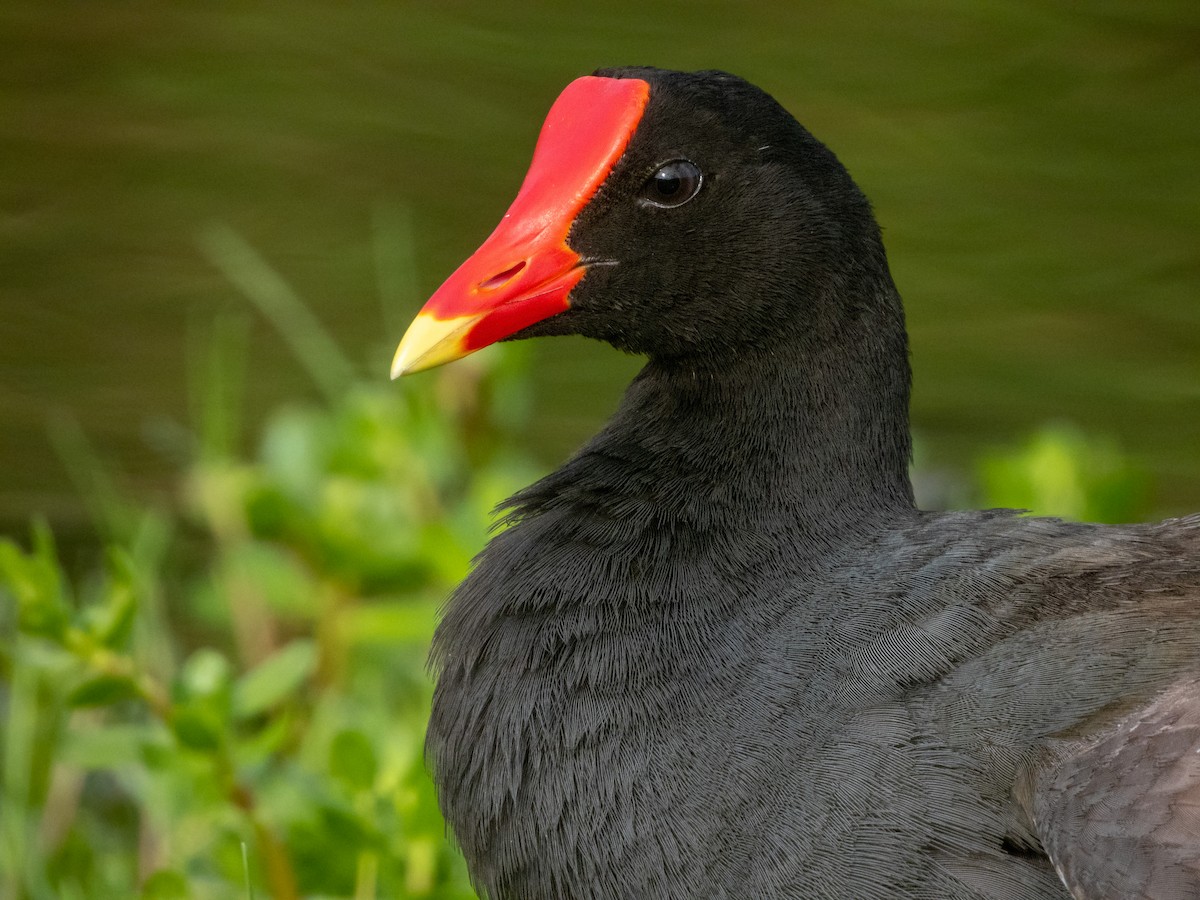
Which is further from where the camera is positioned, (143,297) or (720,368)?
(143,297)

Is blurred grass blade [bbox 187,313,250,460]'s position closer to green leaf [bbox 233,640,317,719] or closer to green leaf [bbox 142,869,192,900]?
green leaf [bbox 233,640,317,719]

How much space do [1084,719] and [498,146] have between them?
4401mm

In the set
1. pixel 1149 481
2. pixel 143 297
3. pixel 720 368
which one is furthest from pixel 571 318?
pixel 143 297

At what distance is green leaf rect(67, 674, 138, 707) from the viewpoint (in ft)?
8.82

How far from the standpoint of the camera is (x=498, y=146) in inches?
242

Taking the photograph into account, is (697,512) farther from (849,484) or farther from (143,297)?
(143,297)

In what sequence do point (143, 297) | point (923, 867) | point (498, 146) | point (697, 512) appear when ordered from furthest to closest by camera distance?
point (498, 146) → point (143, 297) → point (697, 512) → point (923, 867)

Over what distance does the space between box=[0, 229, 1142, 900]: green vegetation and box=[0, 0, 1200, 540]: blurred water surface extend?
575mm

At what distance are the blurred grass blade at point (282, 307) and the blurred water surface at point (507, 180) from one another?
0.10 meters

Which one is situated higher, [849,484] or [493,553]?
[849,484]

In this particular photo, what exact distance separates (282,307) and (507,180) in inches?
53.6

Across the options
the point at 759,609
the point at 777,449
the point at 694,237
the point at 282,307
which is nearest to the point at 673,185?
the point at 694,237

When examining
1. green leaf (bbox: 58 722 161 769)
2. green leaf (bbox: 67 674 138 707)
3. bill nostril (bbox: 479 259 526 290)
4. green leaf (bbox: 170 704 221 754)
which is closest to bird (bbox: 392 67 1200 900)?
bill nostril (bbox: 479 259 526 290)

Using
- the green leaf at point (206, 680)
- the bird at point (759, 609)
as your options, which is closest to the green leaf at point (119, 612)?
the green leaf at point (206, 680)
